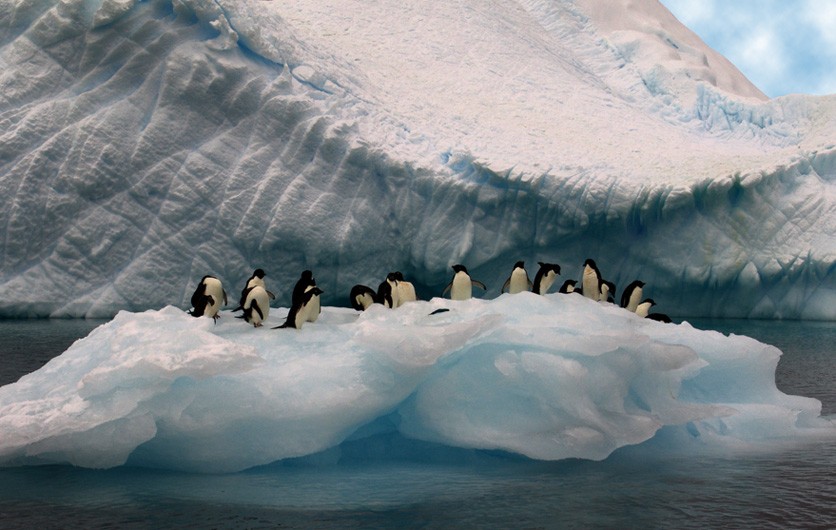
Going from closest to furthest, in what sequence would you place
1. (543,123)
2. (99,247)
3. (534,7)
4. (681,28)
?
(99,247)
(543,123)
(534,7)
(681,28)

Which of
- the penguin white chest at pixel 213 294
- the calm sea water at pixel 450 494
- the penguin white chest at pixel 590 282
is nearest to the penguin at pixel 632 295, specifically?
the penguin white chest at pixel 590 282

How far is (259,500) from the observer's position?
4.36m

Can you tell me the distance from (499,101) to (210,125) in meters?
6.31

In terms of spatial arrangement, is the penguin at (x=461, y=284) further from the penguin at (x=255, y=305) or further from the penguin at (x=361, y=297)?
the penguin at (x=255, y=305)

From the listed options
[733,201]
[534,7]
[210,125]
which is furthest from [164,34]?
[534,7]

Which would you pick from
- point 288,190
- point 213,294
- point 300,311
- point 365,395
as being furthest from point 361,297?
point 288,190

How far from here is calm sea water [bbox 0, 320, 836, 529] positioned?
4.05 m

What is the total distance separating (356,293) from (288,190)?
7.17 m

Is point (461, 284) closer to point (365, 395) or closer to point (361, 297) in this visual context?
point (361, 297)

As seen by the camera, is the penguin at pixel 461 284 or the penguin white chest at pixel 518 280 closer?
the penguin at pixel 461 284

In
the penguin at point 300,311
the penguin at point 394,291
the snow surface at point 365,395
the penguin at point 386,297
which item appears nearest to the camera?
the snow surface at point 365,395

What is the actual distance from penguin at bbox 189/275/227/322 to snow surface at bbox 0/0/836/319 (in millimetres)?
7583

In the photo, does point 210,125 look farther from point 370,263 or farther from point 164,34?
point 370,263

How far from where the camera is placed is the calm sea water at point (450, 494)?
13.3ft
